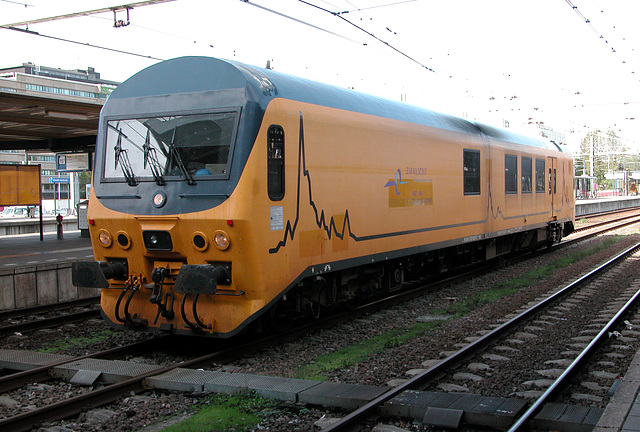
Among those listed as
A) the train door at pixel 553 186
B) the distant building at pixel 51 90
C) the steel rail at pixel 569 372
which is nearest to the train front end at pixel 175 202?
the steel rail at pixel 569 372

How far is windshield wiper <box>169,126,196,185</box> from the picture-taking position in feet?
24.3

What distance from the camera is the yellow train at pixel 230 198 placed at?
726 centimetres

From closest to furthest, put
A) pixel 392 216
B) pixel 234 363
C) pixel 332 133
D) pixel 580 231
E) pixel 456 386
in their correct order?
pixel 456 386 < pixel 234 363 < pixel 332 133 < pixel 392 216 < pixel 580 231

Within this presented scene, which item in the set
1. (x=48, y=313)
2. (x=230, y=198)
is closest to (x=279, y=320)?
(x=230, y=198)

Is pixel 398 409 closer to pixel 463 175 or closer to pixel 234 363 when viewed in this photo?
pixel 234 363

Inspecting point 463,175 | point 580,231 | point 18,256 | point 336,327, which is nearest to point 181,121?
point 336,327

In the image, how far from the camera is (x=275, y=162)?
7578mm

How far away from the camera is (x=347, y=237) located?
902 centimetres

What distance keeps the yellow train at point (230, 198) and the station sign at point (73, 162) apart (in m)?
11.9

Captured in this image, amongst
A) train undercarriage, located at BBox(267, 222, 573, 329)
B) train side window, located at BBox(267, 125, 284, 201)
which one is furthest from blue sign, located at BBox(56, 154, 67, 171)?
train side window, located at BBox(267, 125, 284, 201)

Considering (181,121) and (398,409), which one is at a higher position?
(181,121)

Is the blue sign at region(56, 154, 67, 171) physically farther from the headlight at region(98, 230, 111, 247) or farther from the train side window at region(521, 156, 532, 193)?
the train side window at region(521, 156, 532, 193)

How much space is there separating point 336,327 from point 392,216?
2.14 m

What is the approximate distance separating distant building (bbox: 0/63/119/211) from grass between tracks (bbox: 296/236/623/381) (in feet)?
115
